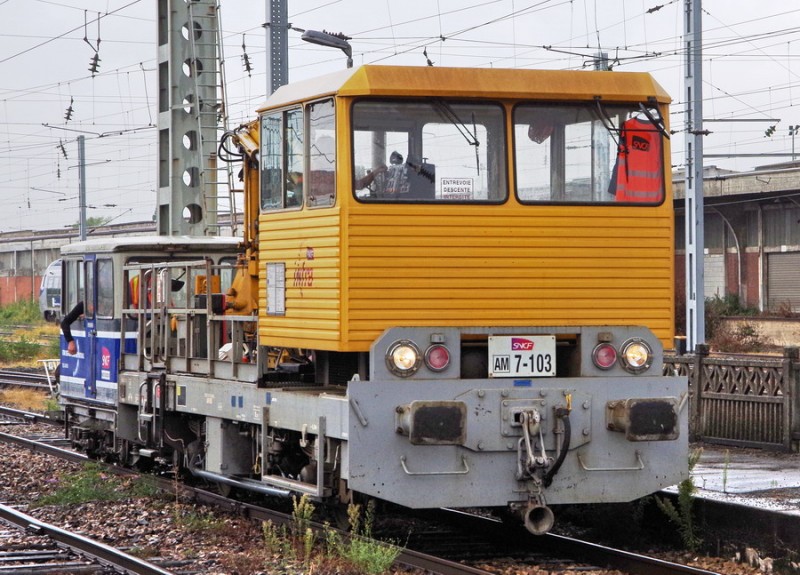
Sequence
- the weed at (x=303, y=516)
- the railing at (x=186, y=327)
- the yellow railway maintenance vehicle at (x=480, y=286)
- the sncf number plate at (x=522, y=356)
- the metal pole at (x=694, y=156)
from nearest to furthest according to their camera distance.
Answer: the yellow railway maintenance vehicle at (x=480, y=286)
the sncf number plate at (x=522, y=356)
the weed at (x=303, y=516)
the railing at (x=186, y=327)
the metal pole at (x=694, y=156)

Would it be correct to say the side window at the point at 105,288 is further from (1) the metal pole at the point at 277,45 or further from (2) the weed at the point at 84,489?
(1) the metal pole at the point at 277,45

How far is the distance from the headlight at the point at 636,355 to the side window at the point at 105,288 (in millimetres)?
6974

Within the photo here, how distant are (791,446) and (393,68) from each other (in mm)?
7279

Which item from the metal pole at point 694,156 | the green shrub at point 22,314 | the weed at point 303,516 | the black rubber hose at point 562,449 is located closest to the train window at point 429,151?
the black rubber hose at point 562,449

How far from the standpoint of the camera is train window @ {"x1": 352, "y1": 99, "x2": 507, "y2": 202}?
9.34 metres

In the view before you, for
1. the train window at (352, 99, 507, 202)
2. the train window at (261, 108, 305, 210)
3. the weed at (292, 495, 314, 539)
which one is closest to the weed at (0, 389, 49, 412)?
the weed at (292, 495, 314, 539)

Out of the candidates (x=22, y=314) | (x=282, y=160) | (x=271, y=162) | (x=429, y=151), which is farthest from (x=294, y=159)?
(x=22, y=314)

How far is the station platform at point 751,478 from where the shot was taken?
1033 cm

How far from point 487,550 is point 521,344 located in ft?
5.84

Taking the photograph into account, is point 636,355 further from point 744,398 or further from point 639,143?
point 744,398

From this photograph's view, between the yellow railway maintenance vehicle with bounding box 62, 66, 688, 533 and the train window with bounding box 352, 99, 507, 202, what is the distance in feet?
0.05

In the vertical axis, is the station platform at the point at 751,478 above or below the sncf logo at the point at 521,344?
below

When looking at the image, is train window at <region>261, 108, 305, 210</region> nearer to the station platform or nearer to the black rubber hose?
the black rubber hose

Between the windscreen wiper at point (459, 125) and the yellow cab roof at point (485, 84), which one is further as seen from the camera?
the windscreen wiper at point (459, 125)
